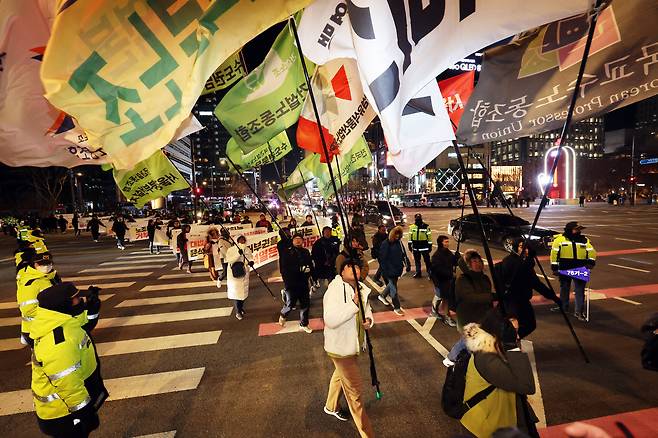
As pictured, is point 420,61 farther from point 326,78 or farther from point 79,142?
point 79,142

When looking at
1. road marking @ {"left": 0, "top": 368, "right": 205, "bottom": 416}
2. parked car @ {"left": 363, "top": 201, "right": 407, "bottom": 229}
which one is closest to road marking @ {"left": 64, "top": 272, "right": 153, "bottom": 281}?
road marking @ {"left": 0, "top": 368, "right": 205, "bottom": 416}

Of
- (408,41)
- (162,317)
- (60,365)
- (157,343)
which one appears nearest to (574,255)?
(408,41)

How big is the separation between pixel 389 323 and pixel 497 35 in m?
5.29

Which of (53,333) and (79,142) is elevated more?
(79,142)

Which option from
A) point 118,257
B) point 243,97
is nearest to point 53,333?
point 243,97

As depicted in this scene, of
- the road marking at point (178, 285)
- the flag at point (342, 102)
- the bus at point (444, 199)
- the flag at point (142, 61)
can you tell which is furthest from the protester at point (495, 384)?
the bus at point (444, 199)

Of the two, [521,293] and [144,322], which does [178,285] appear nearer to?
[144,322]

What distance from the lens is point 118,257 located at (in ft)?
51.0

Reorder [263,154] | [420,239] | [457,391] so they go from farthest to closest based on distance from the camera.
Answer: [420,239] → [263,154] → [457,391]

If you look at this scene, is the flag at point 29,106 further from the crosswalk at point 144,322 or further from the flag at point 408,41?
the crosswalk at point 144,322

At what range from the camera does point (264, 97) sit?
16.3 ft

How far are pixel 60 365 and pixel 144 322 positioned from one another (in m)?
4.89

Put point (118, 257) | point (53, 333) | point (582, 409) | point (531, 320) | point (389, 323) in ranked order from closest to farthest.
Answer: point (53, 333), point (582, 409), point (531, 320), point (389, 323), point (118, 257)

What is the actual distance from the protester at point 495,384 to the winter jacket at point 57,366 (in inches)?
129
